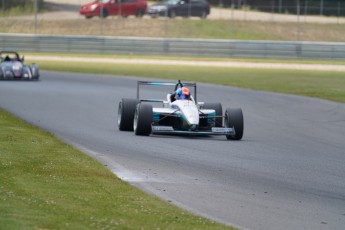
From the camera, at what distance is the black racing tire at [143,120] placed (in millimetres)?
18281

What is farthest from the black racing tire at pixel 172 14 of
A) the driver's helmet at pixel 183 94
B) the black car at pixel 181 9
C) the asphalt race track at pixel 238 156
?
the driver's helmet at pixel 183 94

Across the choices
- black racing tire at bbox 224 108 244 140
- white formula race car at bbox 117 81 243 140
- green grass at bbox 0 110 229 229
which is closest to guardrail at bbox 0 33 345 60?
white formula race car at bbox 117 81 243 140

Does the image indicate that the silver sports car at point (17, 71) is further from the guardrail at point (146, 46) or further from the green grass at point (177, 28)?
the green grass at point (177, 28)

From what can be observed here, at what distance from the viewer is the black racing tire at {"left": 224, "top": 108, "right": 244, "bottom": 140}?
724 inches

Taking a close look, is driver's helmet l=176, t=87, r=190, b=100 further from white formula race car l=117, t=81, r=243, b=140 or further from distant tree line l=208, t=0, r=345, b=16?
distant tree line l=208, t=0, r=345, b=16

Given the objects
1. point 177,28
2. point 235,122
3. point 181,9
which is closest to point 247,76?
point 177,28

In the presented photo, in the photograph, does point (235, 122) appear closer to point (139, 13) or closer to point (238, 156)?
point (238, 156)

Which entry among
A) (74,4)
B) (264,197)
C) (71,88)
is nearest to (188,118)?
(264,197)

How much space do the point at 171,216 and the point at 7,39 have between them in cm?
4311

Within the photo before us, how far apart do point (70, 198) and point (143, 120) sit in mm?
8280

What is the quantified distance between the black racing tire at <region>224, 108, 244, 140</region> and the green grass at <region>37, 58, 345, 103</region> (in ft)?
36.6

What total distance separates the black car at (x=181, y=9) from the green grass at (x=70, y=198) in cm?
4855

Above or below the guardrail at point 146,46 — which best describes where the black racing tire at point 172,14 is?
above

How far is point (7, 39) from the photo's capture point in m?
51.5
